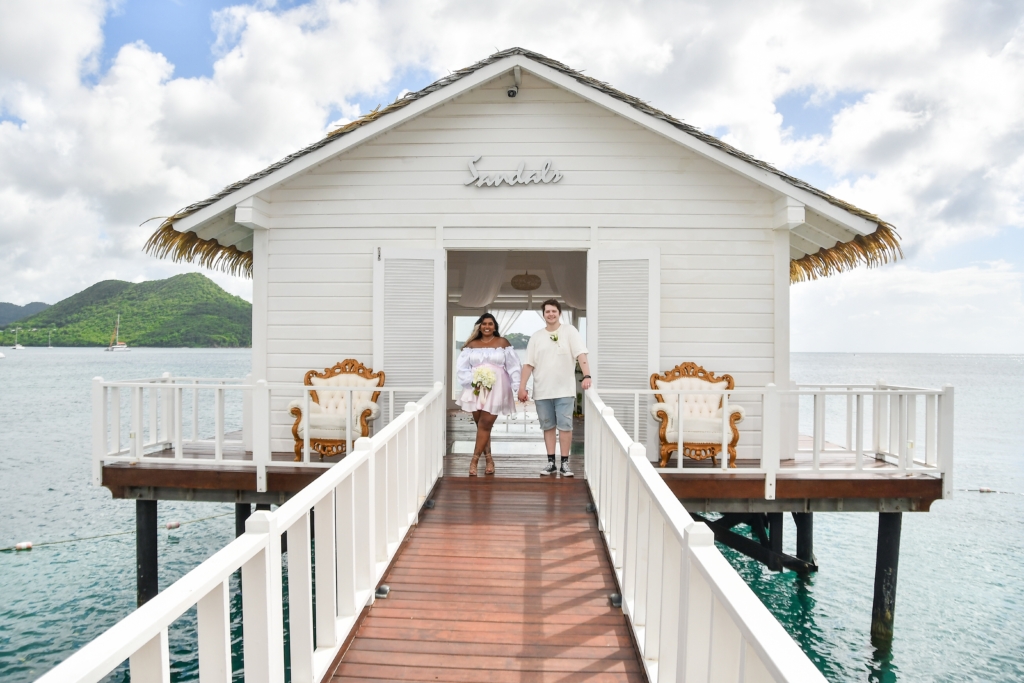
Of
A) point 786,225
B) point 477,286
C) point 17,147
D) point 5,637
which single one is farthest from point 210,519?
point 17,147

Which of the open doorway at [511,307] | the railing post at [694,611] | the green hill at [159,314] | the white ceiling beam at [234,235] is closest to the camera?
the railing post at [694,611]

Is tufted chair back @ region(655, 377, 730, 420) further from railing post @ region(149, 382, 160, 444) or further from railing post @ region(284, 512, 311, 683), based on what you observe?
railing post @ region(149, 382, 160, 444)

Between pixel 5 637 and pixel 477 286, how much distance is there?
8.89 m

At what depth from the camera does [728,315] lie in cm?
732

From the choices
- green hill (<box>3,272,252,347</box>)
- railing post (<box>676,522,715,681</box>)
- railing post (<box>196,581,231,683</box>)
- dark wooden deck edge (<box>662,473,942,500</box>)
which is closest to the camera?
railing post (<box>196,581,231,683</box>)

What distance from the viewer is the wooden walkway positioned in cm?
304

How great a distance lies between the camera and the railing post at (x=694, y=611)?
2117mm

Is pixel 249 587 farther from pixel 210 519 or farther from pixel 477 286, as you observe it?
pixel 210 519

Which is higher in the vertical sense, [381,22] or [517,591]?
[381,22]

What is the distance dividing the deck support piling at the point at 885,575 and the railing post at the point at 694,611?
5.99 meters

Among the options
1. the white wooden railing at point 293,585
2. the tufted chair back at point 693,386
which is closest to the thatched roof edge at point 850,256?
the tufted chair back at point 693,386

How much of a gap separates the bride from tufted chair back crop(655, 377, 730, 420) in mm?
1795

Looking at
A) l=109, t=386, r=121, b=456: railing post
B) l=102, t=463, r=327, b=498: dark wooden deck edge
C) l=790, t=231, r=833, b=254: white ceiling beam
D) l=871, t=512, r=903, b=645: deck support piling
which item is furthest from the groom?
l=109, t=386, r=121, b=456: railing post

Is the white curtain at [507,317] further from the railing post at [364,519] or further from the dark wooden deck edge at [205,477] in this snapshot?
the railing post at [364,519]
